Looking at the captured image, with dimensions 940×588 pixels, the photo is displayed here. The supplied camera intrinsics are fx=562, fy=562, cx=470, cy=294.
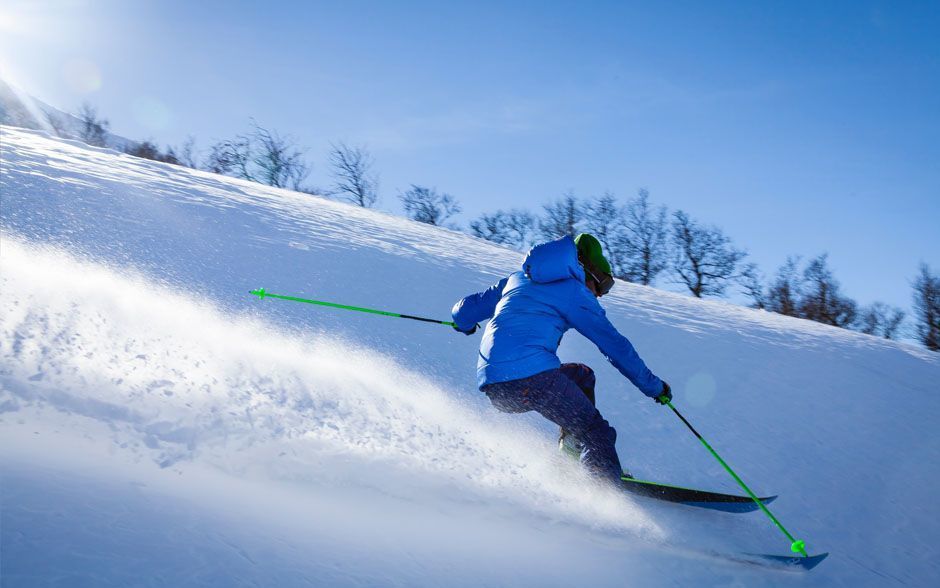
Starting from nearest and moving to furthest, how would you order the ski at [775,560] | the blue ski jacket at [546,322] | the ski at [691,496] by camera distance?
the ski at [775,560] < the blue ski jacket at [546,322] < the ski at [691,496]

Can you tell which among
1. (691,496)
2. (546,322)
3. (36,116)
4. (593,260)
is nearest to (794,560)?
(691,496)

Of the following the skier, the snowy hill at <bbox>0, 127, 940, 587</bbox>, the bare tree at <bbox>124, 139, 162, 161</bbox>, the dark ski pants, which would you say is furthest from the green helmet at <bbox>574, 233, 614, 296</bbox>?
the bare tree at <bbox>124, 139, 162, 161</bbox>

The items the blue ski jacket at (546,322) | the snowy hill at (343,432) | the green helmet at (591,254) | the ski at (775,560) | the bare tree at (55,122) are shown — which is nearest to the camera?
the snowy hill at (343,432)

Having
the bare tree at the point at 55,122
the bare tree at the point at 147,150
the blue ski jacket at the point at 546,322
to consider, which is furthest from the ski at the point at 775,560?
the bare tree at the point at 55,122

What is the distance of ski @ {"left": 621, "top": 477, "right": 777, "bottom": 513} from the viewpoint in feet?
11.4

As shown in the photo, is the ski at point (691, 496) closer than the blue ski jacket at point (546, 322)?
No

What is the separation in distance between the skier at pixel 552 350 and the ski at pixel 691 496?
194 millimetres

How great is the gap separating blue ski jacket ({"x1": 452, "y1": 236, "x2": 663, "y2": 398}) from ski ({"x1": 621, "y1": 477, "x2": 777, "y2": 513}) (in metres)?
0.66

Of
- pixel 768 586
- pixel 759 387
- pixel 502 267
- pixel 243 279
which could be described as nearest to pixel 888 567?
pixel 768 586

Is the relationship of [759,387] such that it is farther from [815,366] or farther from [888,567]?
[888,567]

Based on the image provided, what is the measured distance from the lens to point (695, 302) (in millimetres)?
9484

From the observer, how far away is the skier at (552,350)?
3309mm

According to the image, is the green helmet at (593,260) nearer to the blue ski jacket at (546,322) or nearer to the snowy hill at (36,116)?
the blue ski jacket at (546,322)

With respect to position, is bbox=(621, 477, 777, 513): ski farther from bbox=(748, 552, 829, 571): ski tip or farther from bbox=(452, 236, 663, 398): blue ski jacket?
bbox=(452, 236, 663, 398): blue ski jacket
